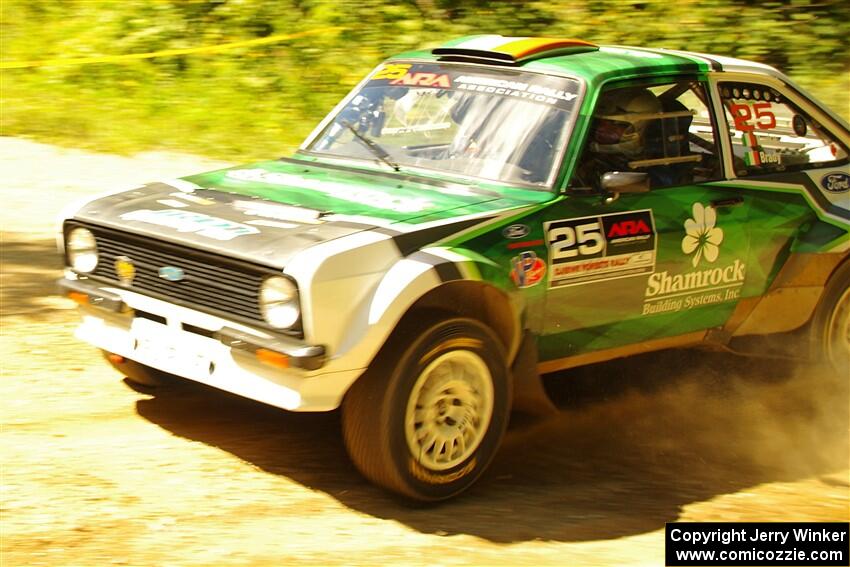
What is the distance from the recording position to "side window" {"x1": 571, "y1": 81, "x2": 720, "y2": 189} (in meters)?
5.58

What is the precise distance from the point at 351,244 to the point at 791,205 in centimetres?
272

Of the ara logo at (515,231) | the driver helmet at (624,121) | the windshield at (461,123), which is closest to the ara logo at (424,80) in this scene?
the windshield at (461,123)

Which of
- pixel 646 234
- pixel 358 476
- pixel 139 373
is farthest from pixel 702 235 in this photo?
pixel 139 373

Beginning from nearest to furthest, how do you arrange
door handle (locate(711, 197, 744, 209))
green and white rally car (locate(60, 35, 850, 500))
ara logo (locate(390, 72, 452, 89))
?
1. green and white rally car (locate(60, 35, 850, 500))
2. door handle (locate(711, 197, 744, 209))
3. ara logo (locate(390, 72, 452, 89))

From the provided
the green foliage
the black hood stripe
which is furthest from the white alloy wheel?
the green foliage

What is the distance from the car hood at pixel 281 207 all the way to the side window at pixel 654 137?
47 centimetres

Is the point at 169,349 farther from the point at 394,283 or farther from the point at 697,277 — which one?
the point at 697,277

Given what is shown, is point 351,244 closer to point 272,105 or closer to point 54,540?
point 54,540

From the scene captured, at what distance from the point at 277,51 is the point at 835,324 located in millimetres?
9163

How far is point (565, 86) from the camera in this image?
222 inches

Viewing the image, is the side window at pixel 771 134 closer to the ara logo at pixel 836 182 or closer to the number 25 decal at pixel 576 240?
the ara logo at pixel 836 182

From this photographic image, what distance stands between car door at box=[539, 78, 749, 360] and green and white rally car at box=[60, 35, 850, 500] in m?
0.01

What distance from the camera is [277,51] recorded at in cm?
1430

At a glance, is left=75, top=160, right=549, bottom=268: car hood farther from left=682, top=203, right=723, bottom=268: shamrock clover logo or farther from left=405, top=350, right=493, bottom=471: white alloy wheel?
left=682, top=203, right=723, bottom=268: shamrock clover logo
